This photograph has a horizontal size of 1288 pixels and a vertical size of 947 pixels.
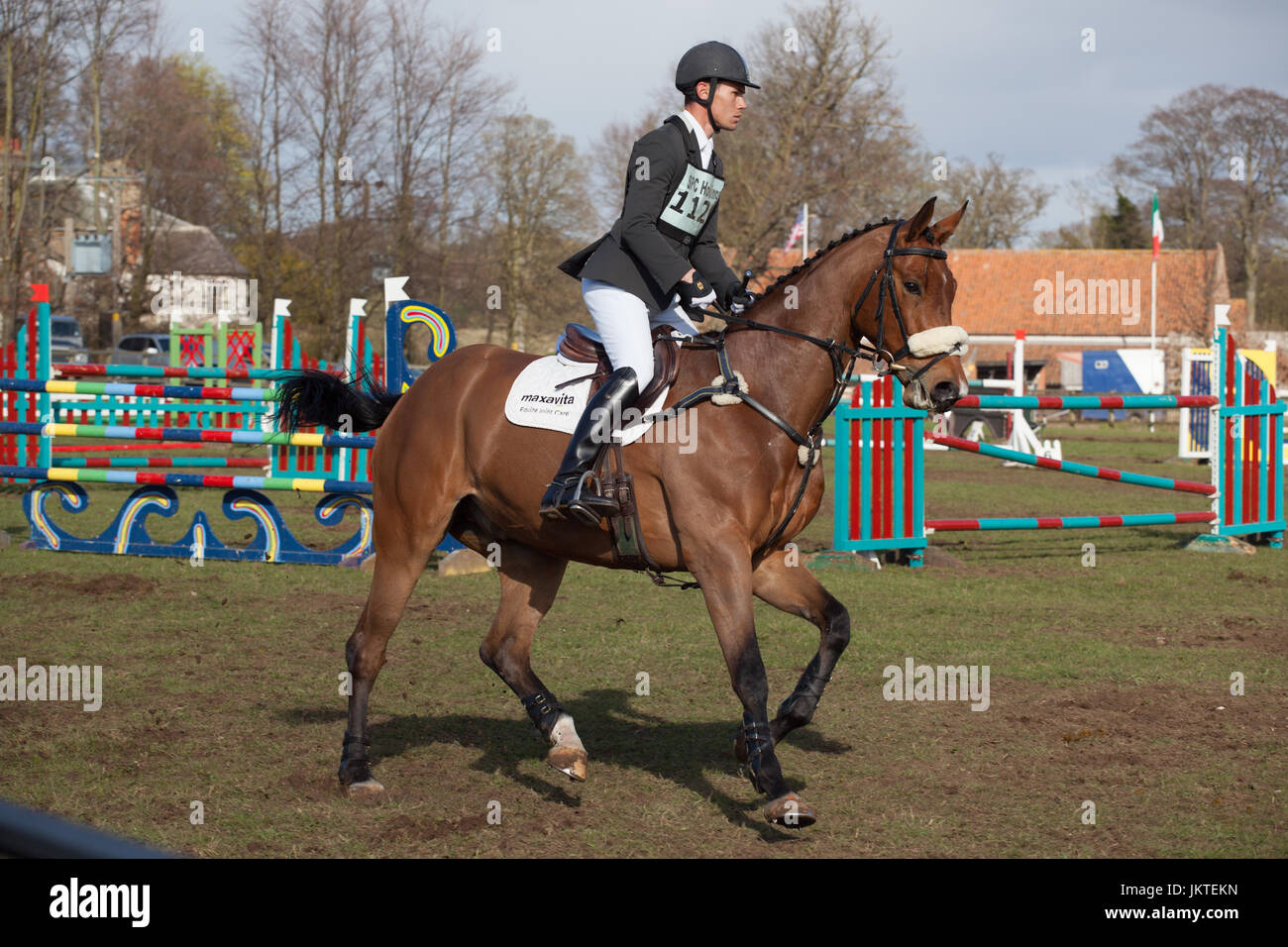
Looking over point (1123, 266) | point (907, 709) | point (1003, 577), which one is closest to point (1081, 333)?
point (1123, 266)

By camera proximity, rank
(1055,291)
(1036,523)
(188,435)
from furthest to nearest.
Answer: (1055,291)
(1036,523)
(188,435)

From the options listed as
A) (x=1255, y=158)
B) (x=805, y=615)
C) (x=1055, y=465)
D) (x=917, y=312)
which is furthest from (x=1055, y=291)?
(x=917, y=312)

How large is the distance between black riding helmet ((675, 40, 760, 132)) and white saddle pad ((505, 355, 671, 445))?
4.04 feet

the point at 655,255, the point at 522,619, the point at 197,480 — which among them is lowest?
the point at 522,619

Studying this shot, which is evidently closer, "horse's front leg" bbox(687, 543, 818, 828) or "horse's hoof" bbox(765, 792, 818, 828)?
"horse's hoof" bbox(765, 792, 818, 828)

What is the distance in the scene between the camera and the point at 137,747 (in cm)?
555

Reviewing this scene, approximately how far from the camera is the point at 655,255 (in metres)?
4.96

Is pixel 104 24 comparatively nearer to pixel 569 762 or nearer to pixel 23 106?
pixel 23 106

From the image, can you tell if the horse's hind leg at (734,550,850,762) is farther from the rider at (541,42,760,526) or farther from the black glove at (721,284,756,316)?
the black glove at (721,284,756,316)

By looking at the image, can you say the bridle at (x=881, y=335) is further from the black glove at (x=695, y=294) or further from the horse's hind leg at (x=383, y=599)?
the horse's hind leg at (x=383, y=599)

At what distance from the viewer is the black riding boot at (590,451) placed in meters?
4.94

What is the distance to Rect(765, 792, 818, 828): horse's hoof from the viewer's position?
429cm

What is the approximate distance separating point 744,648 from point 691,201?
1.88 m

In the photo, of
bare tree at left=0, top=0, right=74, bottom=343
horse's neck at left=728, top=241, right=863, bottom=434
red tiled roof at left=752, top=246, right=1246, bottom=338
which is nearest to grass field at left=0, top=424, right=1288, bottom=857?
horse's neck at left=728, top=241, right=863, bottom=434
